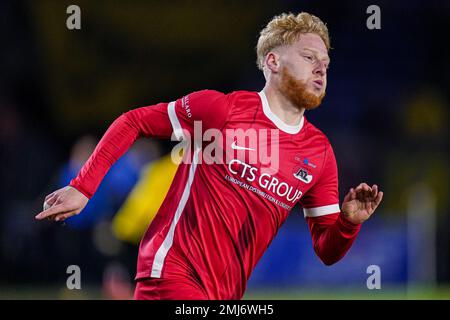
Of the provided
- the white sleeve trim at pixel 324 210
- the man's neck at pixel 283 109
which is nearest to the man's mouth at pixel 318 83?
the man's neck at pixel 283 109

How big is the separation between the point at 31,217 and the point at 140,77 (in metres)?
2.77

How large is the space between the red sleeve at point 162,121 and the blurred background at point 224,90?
7.05 meters

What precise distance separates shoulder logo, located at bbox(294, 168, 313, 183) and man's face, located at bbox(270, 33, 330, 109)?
1.23ft

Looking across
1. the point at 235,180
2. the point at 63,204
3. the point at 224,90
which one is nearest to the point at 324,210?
the point at 235,180

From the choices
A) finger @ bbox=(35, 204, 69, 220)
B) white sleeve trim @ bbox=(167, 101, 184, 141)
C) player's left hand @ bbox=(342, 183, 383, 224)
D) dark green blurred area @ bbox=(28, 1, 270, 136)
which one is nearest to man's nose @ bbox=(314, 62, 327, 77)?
player's left hand @ bbox=(342, 183, 383, 224)

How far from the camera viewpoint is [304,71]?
5039mm

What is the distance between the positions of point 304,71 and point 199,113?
67 centimetres

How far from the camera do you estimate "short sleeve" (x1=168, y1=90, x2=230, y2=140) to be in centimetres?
488

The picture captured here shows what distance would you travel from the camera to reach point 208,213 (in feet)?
15.8

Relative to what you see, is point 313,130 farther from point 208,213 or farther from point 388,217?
point 388,217

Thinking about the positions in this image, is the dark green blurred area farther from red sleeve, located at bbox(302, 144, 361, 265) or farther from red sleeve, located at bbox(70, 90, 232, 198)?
red sleeve, located at bbox(70, 90, 232, 198)

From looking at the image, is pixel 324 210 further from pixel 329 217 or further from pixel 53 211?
pixel 53 211

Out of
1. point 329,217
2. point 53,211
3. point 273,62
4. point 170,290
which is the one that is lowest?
point 170,290
